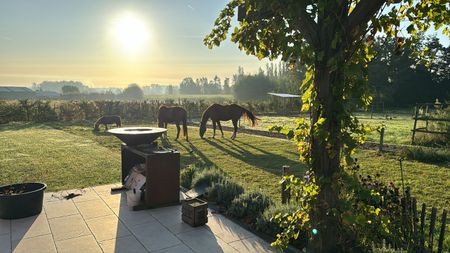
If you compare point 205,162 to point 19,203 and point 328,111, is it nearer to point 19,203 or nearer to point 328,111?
point 19,203

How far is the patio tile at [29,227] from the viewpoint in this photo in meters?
4.34

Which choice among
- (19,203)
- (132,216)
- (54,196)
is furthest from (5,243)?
(54,196)

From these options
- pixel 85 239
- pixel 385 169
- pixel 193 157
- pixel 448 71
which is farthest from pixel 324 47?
pixel 448 71

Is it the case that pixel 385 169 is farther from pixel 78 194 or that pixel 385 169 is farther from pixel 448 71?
pixel 448 71

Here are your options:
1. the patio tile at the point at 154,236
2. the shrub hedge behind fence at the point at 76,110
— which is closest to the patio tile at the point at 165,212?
the patio tile at the point at 154,236

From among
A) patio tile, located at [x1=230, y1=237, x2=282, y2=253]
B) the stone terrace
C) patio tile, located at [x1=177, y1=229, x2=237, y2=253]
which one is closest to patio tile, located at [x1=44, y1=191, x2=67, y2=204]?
the stone terrace

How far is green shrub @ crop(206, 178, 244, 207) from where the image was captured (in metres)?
5.62

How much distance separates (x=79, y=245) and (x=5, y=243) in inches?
38.6

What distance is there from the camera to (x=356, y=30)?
230cm

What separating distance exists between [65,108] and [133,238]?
79.7ft

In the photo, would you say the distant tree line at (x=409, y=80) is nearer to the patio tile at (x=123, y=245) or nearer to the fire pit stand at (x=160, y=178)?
the fire pit stand at (x=160, y=178)

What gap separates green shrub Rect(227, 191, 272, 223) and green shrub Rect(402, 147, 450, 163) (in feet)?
23.8

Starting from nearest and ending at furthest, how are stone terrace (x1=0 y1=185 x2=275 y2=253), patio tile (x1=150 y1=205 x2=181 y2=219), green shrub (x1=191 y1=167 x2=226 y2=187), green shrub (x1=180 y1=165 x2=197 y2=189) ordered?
1. stone terrace (x1=0 y1=185 x2=275 y2=253)
2. patio tile (x1=150 y1=205 x2=181 y2=219)
3. green shrub (x1=191 y1=167 x2=226 y2=187)
4. green shrub (x1=180 y1=165 x2=197 y2=189)

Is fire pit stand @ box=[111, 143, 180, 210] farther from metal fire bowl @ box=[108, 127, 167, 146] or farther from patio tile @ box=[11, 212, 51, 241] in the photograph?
patio tile @ box=[11, 212, 51, 241]
